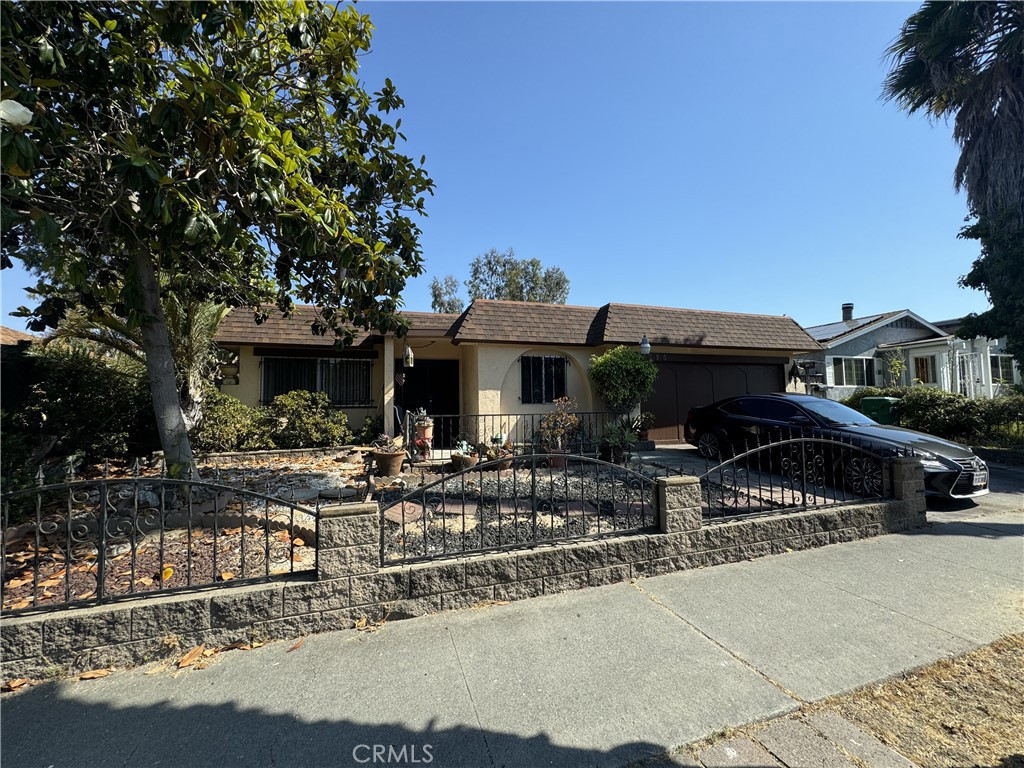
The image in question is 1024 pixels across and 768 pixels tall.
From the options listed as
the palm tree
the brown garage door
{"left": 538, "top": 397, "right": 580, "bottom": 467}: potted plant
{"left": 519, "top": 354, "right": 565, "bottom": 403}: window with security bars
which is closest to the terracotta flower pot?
{"left": 538, "top": 397, "right": 580, "bottom": 467}: potted plant

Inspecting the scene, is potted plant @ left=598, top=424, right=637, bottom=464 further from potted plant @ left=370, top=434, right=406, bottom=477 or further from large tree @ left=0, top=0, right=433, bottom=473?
large tree @ left=0, top=0, right=433, bottom=473

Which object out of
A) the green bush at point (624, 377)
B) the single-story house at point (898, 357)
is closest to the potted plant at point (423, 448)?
the green bush at point (624, 377)

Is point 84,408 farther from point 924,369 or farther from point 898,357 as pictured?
point 924,369

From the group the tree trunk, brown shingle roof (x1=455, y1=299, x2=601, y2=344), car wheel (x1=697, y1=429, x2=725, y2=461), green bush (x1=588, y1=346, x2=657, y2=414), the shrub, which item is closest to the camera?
the tree trunk

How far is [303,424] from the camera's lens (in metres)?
9.88

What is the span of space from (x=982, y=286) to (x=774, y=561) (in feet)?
38.0

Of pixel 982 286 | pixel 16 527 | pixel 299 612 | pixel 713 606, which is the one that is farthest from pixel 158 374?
pixel 982 286

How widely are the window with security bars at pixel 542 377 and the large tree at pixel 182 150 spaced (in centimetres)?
568

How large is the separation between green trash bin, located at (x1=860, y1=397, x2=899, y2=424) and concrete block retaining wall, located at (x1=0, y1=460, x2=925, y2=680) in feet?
32.6

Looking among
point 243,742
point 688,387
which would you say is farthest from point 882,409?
point 243,742

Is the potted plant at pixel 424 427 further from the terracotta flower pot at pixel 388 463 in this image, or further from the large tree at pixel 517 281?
the large tree at pixel 517 281

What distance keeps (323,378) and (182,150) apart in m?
7.95

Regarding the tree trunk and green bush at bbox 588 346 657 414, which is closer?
the tree trunk

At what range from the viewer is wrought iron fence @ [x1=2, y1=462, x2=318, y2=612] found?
2.86 meters
